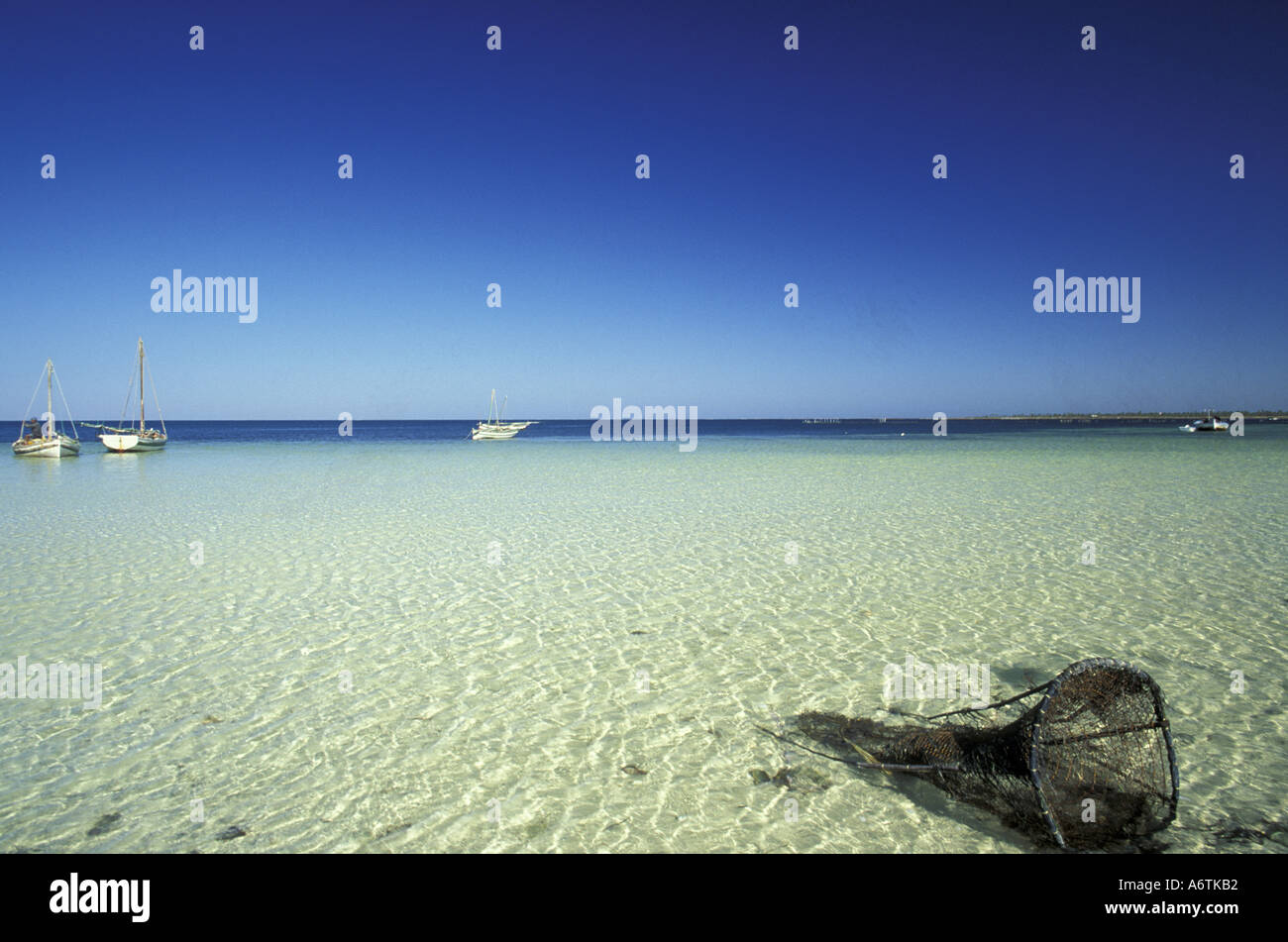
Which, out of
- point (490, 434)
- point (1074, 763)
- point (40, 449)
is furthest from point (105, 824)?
point (490, 434)

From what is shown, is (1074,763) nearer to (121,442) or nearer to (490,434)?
(121,442)

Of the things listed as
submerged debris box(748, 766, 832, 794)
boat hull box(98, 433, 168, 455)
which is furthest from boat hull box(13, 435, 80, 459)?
submerged debris box(748, 766, 832, 794)

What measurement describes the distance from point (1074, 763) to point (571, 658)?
4550 millimetres

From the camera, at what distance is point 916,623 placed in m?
8.22

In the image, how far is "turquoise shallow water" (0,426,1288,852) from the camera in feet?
13.9

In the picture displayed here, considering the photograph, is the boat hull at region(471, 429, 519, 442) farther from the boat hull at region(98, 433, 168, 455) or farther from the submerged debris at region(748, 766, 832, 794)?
the submerged debris at region(748, 766, 832, 794)

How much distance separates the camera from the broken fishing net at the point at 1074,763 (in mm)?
3951

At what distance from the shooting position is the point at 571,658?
7.15 m

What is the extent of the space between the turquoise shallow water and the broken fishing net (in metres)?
0.20

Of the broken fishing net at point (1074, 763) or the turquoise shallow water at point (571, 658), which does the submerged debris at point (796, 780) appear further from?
the broken fishing net at point (1074, 763)

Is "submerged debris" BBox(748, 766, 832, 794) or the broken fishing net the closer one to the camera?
the broken fishing net

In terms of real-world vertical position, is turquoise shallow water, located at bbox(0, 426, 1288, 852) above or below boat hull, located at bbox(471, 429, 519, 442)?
below
